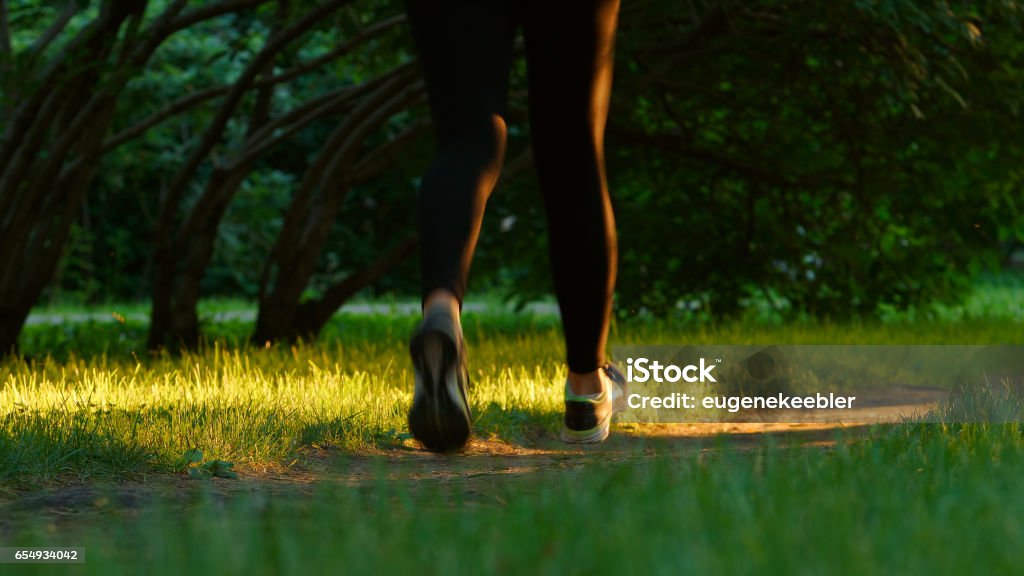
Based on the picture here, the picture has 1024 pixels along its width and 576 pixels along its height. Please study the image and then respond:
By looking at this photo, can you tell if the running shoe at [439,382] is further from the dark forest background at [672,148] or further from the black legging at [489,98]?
the dark forest background at [672,148]

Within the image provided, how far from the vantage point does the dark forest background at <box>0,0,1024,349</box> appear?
21.3ft

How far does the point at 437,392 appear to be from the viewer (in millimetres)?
2385

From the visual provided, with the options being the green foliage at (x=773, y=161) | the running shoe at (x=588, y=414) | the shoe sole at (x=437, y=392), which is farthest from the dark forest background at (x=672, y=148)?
the shoe sole at (x=437, y=392)

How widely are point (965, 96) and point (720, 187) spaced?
2240mm

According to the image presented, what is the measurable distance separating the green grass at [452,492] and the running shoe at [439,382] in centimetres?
12

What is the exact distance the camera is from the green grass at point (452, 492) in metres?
1.69

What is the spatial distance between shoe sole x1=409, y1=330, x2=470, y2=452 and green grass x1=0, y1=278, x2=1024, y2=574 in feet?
0.38

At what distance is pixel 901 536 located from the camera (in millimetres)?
1832

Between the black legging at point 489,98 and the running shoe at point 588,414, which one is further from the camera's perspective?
the running shoe at point 588,414

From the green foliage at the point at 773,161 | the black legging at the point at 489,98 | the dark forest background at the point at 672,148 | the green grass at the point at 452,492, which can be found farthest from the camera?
the green foliage at the point at 773,161

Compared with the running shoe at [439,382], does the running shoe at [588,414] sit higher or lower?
lower

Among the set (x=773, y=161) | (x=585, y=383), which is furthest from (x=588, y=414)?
(x=773, y=161)

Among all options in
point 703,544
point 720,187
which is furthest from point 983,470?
point 720,187

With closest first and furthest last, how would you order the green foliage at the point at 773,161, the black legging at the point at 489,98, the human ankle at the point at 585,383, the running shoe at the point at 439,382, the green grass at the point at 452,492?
the green grass at the point at 452,492, the running shoe at the point at 439,382, the black legging at the point at 489,98, the human ankle at the point at 585,383, the green foliage at the point at 773,161
